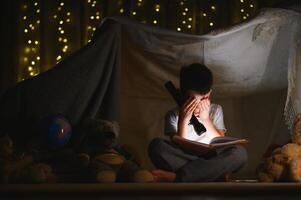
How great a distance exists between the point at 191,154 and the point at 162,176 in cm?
24

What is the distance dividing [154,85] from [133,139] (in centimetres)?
44

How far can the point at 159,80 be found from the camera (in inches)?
171

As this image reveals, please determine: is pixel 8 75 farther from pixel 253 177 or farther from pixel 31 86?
pixel 253 177

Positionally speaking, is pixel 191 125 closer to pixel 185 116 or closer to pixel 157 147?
pixel 185 116

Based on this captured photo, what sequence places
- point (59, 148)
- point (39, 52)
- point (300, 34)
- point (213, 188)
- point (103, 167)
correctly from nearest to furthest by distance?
point (213, 188) → point (103, 167) → point (59, 148) → point (300, 34) → point (39, 52)

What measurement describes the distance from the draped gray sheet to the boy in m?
0.37

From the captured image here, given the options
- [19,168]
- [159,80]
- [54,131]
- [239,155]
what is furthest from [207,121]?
[19,168]

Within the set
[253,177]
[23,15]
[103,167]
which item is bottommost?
[253,177]

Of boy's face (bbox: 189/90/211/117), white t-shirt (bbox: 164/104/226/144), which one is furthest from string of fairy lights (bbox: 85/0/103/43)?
boy's face (bbox: 189/90/211/117)

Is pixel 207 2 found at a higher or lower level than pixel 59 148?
higher

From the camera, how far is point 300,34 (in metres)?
3.96

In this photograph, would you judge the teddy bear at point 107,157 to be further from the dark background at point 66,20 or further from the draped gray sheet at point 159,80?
the dark background at point 66,20

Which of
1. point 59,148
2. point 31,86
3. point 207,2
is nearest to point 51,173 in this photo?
point 59,148

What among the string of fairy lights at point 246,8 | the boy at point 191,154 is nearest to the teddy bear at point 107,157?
the boy at point 191,154
